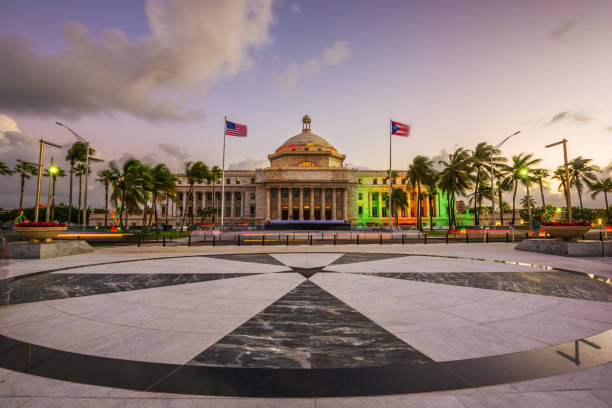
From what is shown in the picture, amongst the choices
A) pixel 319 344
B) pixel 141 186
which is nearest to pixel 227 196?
pixel 141 186

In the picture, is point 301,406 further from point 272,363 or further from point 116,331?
point 116,331

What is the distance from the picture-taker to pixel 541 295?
7414 mm

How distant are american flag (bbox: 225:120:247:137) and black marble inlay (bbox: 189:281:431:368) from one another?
108 feet

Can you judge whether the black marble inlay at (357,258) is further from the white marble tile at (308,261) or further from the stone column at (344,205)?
the stone column at (344,205)

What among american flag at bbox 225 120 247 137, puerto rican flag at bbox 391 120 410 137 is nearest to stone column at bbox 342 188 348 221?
puerto rican flag at bbox 391 120 410 137

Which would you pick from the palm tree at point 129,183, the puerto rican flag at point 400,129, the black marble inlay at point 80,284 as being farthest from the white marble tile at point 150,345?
the palm tree at point 129,183

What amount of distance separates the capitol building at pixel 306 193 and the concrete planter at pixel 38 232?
61.6 m

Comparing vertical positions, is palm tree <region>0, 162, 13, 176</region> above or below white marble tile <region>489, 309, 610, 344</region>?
above

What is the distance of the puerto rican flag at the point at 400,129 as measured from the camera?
36.3 meters

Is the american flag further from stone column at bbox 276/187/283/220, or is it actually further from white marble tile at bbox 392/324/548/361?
stone column at bbox 276/187/283/220

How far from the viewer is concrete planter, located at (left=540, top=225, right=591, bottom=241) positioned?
17469mm

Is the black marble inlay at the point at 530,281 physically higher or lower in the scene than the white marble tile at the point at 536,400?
lower

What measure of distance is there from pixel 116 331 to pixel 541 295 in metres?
9.91

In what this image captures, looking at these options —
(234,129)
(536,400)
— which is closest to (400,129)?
(234,129)
